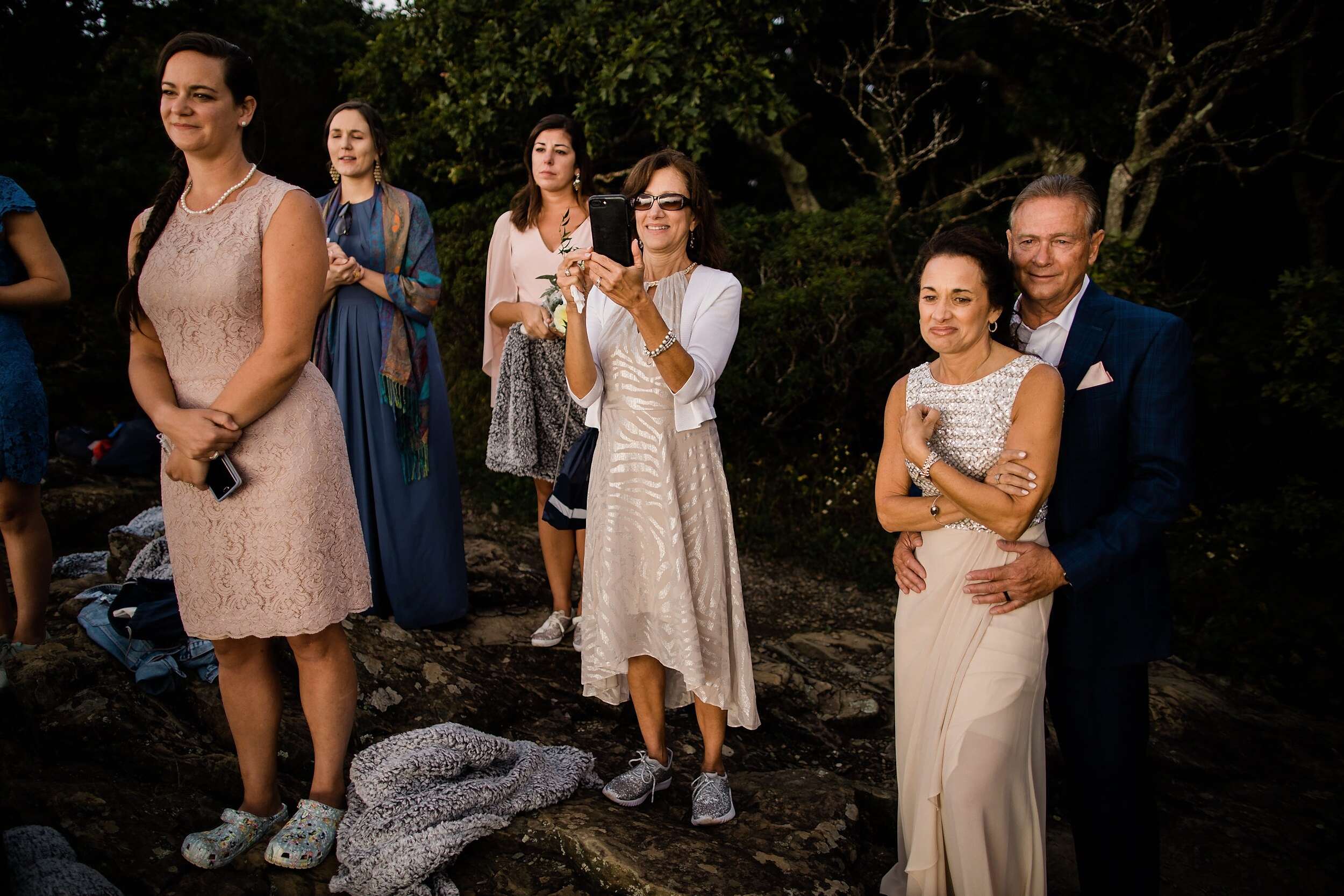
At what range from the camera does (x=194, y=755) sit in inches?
123

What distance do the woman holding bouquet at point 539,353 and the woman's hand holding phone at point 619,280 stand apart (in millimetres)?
1571

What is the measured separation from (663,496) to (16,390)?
2.40 meters

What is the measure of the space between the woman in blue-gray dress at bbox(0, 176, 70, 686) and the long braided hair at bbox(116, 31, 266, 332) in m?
1.10

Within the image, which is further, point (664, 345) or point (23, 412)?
point (23, 412)

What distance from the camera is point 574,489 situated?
3.70 metres

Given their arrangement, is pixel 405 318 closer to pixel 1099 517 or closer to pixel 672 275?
pixel 672 275

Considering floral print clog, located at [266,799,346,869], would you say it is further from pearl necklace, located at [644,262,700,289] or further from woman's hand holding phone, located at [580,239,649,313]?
pearl necklace, located at [644,262,700,289]

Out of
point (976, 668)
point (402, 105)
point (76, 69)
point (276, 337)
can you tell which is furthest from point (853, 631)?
point (76, 69)

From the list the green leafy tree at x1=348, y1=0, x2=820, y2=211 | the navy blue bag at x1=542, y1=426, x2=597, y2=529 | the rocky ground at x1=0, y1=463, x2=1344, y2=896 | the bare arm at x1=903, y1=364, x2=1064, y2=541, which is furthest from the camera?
the green leafy tree at x1=348, y1=0, x2=820, y2=211

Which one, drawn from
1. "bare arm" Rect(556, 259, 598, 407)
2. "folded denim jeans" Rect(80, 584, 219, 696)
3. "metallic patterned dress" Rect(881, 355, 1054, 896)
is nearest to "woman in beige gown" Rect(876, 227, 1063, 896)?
"metallic patterned dress" Rect(881, 355, 1054, 896)

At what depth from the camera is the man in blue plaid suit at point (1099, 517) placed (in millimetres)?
2375

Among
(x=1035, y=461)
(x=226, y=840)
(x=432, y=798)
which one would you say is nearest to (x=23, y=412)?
(x=226, y=840)

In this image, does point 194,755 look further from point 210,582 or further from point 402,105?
point 402,105

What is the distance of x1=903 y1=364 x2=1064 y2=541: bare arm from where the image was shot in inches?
90.8
